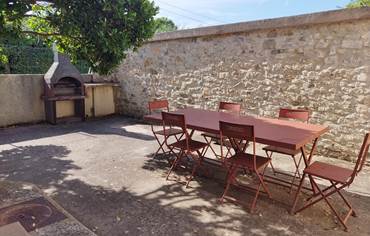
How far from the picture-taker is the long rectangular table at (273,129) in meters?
2.93

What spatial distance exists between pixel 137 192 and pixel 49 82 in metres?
4.74

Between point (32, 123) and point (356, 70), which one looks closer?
point (356, 70)

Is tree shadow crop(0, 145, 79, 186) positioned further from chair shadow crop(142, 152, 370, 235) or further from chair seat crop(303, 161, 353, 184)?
chair seat crop(303, 161, 353, 184)

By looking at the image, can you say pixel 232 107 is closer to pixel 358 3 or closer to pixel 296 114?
pixel 296 114

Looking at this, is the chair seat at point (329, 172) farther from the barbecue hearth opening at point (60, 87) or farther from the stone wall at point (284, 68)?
the barbecue hearth opening at point (60, 87)

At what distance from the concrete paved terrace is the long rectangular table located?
0.75 meters

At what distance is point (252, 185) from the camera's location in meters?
3.76

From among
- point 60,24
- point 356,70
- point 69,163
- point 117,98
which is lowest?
point 69,163

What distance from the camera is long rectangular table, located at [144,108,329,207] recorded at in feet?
9.61

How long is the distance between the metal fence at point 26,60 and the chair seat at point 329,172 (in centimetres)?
833

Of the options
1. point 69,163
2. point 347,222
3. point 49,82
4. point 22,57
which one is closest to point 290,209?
point 347,222

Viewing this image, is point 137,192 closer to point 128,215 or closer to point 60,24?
point 128,215

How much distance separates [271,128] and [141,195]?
183 cm

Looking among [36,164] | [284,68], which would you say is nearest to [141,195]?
[36,164]
